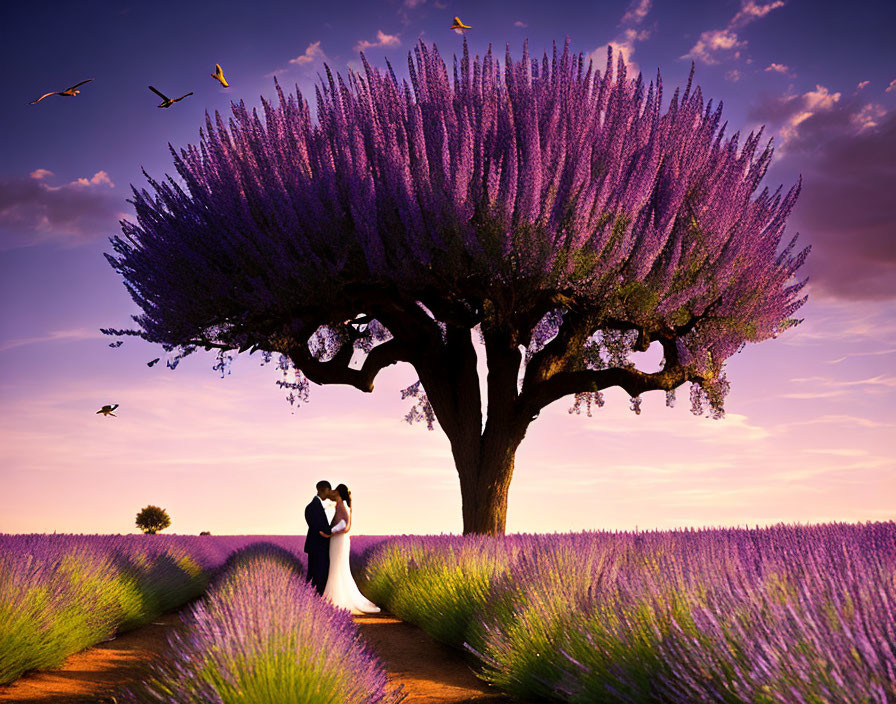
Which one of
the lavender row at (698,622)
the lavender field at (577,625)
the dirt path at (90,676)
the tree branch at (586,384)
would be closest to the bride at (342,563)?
the lavender field at (577,625)

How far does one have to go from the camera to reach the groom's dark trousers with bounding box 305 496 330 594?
13.6 meters

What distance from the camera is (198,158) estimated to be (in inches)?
568

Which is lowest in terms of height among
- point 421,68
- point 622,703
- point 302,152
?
point 622,703

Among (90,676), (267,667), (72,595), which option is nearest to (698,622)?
(267,667)

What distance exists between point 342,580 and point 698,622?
10866mm

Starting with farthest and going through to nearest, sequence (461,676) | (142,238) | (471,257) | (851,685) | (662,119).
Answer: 1. (142,238)
2. (662,119)
3. (471,257)
4. (461,676)
5. (851,685)

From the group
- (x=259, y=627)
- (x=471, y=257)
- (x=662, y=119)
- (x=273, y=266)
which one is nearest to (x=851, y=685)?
(x=259, y=627)

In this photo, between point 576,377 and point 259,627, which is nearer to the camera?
point 259,627

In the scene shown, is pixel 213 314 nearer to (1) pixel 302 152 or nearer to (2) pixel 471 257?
(1) pixel 302 152

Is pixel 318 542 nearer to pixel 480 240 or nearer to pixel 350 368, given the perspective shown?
pixel 350 368

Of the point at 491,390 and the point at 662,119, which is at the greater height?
the point at 662,119

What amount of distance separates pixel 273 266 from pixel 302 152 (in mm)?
2104

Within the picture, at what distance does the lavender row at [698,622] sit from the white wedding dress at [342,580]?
16.3 feet

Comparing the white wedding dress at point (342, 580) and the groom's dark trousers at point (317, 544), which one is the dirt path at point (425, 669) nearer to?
the white wedding dress at point (342, 580)
